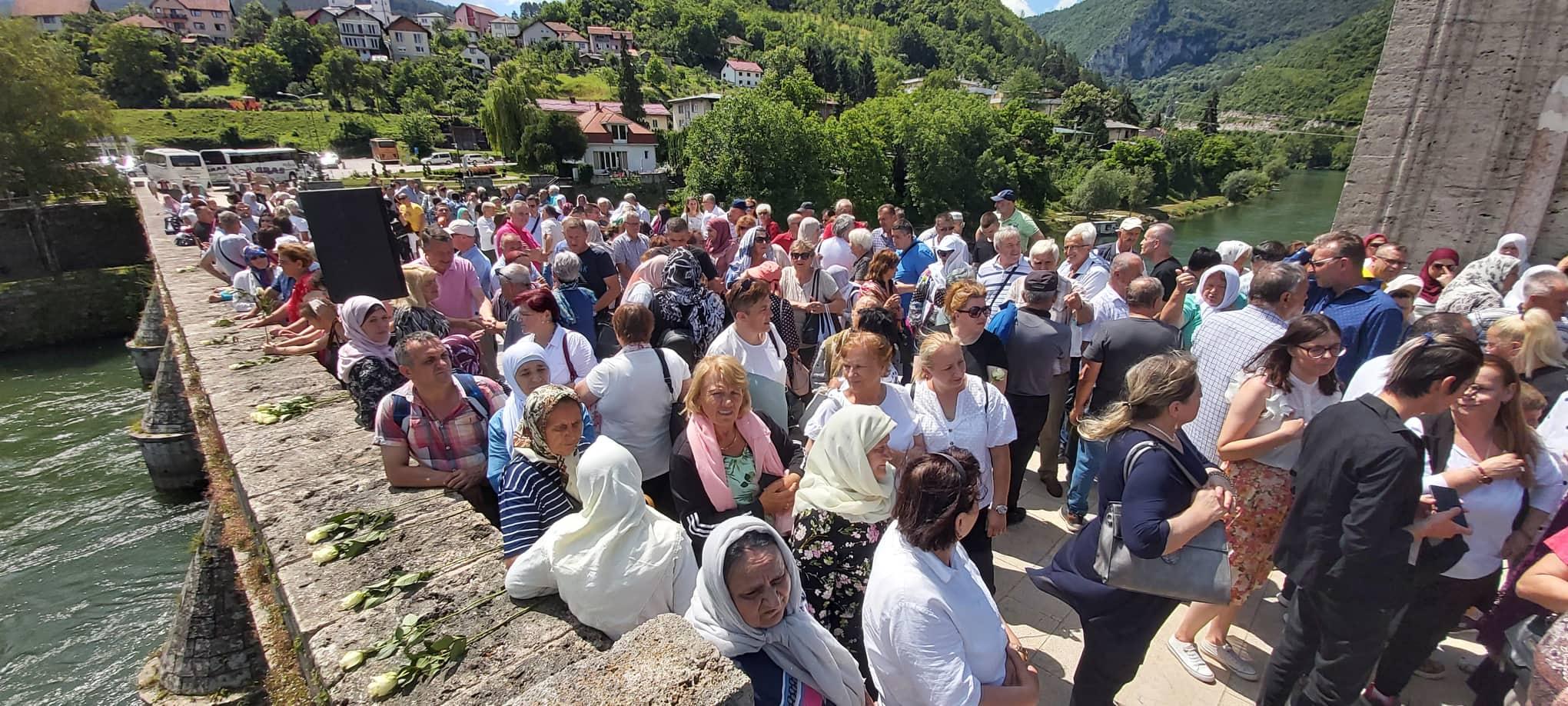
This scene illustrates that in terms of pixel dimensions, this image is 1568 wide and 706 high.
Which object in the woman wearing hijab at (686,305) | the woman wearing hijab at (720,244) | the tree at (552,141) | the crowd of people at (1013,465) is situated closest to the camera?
the crowd of people at (1013,465)

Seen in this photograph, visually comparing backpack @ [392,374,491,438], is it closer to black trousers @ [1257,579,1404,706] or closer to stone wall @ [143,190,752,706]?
stone wall @ [143,190,752,706]

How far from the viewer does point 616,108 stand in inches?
2158

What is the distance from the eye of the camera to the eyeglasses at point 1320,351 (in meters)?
2.63

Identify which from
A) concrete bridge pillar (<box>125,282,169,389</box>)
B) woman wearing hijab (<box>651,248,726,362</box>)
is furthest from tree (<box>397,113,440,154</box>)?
woman wearing hijab (<box>651,248,726,362</box>)

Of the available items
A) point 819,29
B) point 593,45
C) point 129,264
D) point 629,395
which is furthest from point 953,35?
point 629,395

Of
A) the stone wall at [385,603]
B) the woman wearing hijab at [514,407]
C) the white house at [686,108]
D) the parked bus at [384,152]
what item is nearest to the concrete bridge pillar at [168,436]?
the stone wall at [385,603]

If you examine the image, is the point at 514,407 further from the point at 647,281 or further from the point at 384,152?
the point at 384,152

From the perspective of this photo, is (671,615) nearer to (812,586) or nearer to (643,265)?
(812,586)

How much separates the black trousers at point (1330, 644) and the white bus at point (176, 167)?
113 ft

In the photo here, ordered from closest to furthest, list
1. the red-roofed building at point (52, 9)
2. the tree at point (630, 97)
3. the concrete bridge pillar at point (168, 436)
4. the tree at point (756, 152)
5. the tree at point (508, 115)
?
the concrete bridge pillar at point (168, 436)
the tree at point (756, 152)
the tree at point (508, 115)
the tree at point (630, 97)
the red-roofed building at point (52, 9)

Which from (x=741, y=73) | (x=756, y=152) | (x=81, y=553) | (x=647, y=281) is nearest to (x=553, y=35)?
(x=741, y=73)

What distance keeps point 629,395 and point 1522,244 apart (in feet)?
23.4

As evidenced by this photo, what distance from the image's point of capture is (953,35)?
140m

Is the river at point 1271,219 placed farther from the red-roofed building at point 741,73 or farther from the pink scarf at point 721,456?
the red-roofed building at point 741,73
